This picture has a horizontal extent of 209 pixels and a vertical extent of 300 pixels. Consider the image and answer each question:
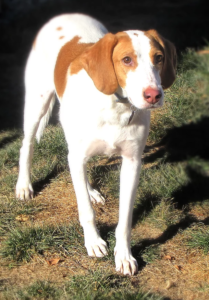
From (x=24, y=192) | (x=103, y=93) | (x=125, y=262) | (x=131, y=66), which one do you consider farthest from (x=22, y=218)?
(x=131, y=66)

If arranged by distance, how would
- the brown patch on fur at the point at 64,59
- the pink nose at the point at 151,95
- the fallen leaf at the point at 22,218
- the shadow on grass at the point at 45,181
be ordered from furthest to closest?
the shadow on grass at the point at 45,181 → the fallen leaf at the point at 22,218 → the brown patch on fur at the point at 64,59 → the pink nose at the point at 151,95

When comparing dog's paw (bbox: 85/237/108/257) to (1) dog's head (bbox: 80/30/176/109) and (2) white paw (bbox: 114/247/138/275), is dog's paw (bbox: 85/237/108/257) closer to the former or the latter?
(2) white paw (bbox: 114/247/138/275)

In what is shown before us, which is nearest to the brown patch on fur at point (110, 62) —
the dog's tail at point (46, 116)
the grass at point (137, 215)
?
the grass at point (137, 215)

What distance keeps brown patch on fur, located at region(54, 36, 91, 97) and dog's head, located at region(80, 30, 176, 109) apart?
2.22 feet

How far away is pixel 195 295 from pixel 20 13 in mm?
7898

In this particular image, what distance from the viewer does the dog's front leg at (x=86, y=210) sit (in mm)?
3387

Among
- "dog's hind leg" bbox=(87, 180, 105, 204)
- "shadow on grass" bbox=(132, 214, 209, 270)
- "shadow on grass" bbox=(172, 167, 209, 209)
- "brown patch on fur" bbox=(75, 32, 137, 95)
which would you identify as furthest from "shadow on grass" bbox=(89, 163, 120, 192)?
"brown patch on fur" bbox=(75, 32, 137, 95)

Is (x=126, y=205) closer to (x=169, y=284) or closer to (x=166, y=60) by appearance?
(x=169, y=284)

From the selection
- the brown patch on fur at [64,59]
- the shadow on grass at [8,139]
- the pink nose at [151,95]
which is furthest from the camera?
the shadow on grass at [8,139]

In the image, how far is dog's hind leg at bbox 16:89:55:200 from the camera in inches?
167

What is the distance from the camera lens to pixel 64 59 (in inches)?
150

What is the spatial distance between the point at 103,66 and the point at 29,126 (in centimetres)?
164

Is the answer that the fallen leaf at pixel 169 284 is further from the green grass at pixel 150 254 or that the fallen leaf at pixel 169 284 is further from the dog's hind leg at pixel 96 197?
the dog's hind leg at pixel 96 197

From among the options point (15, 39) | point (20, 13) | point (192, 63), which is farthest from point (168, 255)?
point (20, 13)
